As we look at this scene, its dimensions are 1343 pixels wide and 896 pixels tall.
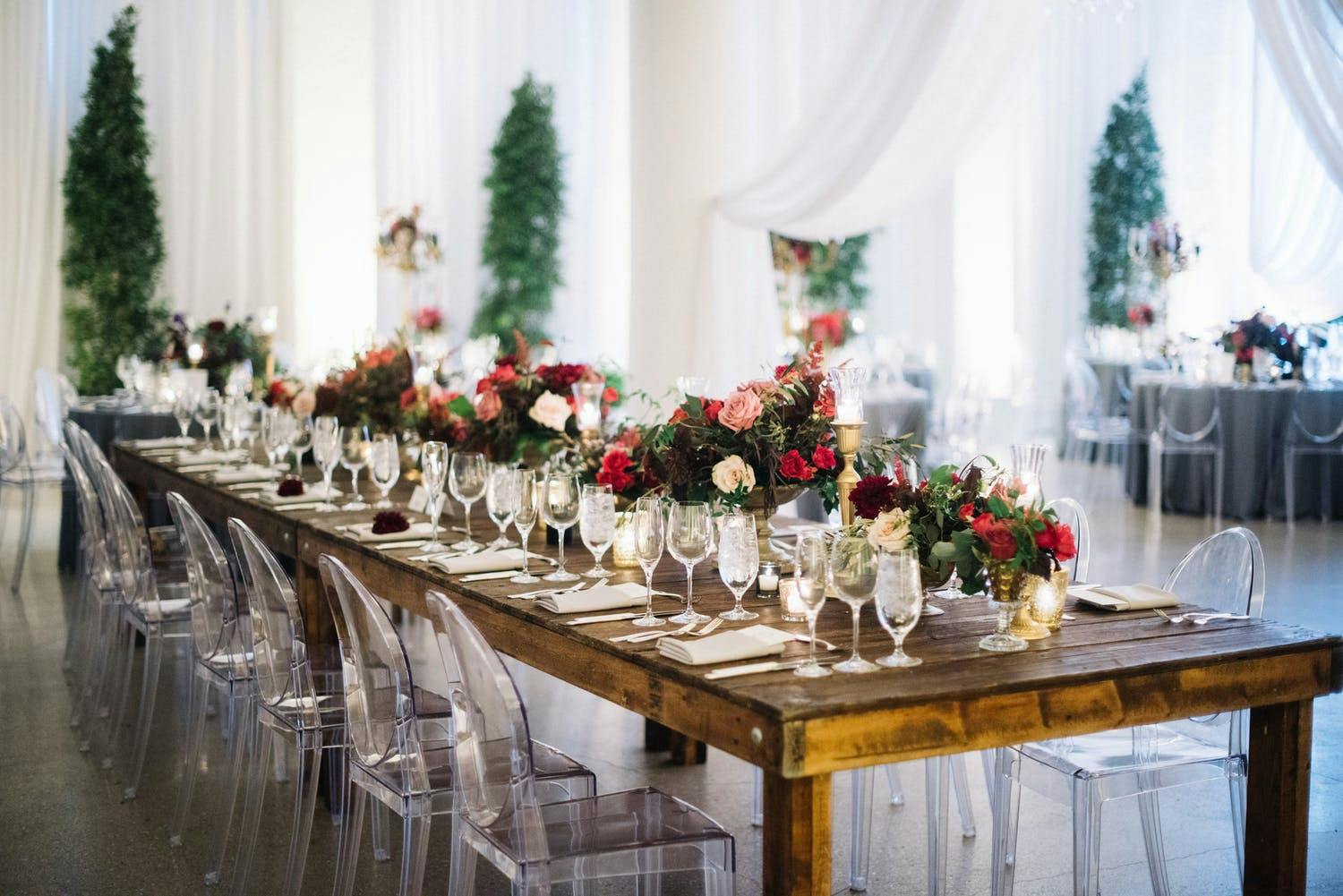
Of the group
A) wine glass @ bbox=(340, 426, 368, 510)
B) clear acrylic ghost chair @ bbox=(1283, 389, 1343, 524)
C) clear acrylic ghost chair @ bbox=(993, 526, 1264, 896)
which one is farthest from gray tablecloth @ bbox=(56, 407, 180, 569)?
clear acrylic ghost chair @ bbox=(1283, 389, 1343, 524)

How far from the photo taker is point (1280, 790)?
2684mm

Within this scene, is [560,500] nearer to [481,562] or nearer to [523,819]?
[481,562]

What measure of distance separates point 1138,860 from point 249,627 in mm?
2328

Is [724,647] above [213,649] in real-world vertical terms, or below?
above

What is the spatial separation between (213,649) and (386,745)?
1120 millimetres

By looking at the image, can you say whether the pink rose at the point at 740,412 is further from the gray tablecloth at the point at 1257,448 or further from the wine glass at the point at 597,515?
the gray tablecloth at the point at 1257,448

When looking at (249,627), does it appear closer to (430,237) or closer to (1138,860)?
(1138,860)

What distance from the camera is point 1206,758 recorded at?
9.75 ft

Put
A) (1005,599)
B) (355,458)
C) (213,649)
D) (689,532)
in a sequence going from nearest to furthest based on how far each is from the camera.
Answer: (1005,599) < (689,532) < (213,649) < (355,458)

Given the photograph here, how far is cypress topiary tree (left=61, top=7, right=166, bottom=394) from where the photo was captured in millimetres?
10914

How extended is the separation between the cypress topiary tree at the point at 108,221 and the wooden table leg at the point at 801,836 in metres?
9.69

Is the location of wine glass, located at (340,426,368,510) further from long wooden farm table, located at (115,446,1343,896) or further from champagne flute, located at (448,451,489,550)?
long wooden farm table, located at (115,446,1343,896)

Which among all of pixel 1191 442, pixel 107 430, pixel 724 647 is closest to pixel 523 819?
pixel 724 647

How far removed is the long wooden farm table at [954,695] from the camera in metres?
2.26
